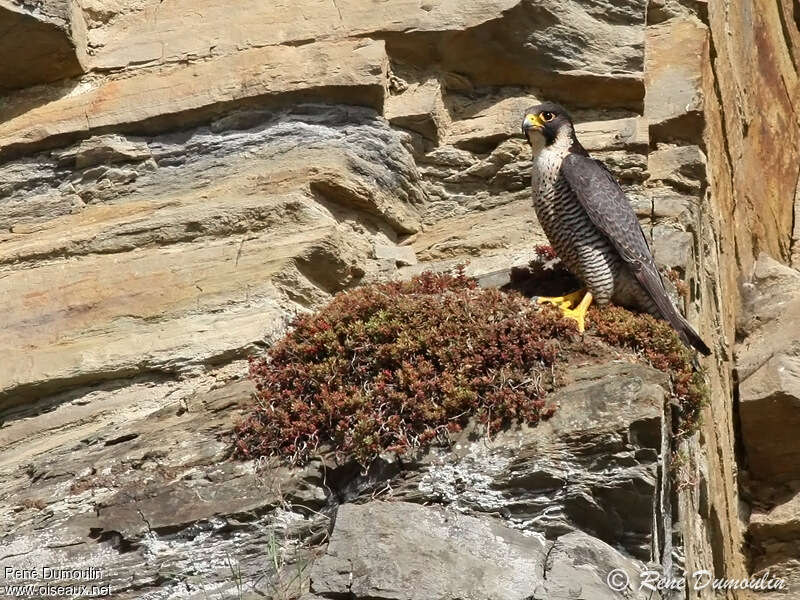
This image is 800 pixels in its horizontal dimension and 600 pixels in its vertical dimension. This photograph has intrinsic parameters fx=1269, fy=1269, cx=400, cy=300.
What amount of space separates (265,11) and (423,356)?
13.2ft

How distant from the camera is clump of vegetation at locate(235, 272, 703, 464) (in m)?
6.96

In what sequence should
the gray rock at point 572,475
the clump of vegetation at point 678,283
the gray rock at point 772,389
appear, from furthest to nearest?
the gray rock at point 772,389
the clump of vegetation at point 678,283
the gray rock at point 572,475

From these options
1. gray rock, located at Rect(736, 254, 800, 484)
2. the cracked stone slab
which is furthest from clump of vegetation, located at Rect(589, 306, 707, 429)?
gray rock, located at Rect(736, 254, 800, 484)

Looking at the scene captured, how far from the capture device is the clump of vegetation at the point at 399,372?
696cm

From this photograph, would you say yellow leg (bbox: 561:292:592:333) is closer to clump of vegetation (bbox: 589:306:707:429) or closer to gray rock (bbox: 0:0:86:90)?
clump of vegetation (bbox: 589:306:707:429)

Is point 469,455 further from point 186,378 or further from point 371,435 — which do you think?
point 186,378

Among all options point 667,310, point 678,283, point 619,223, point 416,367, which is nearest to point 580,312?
point 667,310

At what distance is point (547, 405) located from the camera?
693 cm

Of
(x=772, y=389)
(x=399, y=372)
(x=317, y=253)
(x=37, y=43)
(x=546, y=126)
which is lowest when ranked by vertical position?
(x=772, y=389)

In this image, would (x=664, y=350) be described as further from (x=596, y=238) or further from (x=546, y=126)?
(x=546, y=126)

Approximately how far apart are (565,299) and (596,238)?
0.46 m

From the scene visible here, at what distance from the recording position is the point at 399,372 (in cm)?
711

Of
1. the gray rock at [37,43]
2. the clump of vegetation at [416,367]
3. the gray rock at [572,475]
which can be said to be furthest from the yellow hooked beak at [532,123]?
the gray rock at [37,43]

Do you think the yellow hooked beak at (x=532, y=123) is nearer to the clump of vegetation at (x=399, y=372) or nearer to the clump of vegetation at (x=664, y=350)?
the clump of vegetation at (x=399, y=372)
